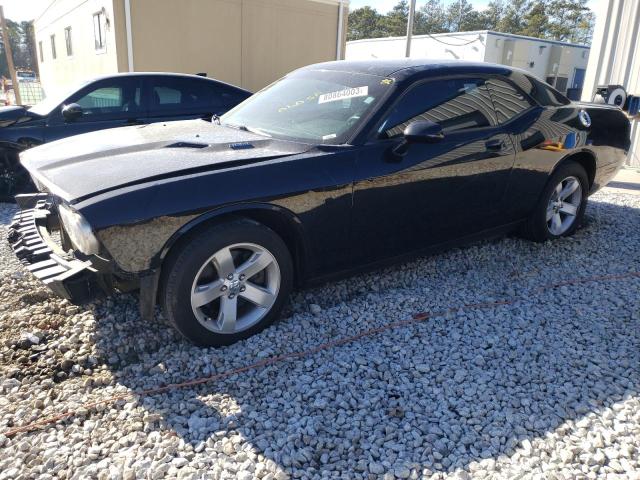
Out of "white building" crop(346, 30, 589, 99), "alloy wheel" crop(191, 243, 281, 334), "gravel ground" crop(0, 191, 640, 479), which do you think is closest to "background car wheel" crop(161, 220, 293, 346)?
"alloy wheel" crop(191, 243, 281, 334)

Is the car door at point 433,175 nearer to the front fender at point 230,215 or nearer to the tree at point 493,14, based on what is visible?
the front fender at point 230,215

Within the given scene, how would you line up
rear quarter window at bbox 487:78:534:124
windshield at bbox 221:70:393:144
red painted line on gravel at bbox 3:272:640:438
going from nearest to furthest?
red painted line on gravel at bbox 3:272:640:438, windshield at bbox 221:70:393:144, rear quarter window at bbox 487:78:534:124

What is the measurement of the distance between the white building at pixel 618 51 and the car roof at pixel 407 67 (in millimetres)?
5542

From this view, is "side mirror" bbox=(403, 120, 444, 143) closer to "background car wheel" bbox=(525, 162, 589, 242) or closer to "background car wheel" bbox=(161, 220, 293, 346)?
"background car wheel" bbox=(161, 220, 293, 346)

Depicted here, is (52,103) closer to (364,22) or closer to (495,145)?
(495,145)

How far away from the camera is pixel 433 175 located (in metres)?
3.54

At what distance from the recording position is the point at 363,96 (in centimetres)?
346

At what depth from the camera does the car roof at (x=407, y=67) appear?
360cm

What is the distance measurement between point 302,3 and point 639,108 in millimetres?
8854

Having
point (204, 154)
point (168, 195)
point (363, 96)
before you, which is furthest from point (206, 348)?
point (363, 96)

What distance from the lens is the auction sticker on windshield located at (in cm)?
349

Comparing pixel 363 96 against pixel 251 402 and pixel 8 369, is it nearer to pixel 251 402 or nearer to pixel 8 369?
pixel 251 402

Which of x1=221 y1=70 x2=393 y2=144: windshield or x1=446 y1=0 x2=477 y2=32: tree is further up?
x1=446 y1=0 x2=477 y2=32: tree

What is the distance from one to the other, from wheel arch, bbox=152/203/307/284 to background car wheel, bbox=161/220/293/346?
0.05 m
